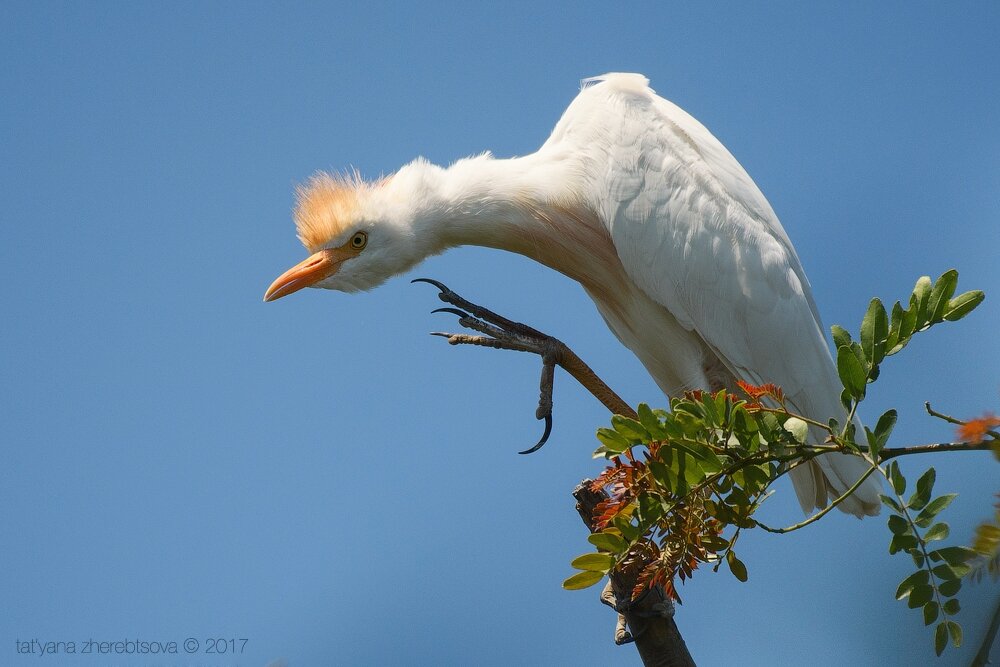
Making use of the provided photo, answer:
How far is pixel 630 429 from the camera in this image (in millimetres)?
1058

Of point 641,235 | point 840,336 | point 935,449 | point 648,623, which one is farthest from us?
point 641,235

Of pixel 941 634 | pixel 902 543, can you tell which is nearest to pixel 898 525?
pixel 902 543

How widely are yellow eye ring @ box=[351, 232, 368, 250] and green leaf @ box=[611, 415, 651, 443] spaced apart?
134cm

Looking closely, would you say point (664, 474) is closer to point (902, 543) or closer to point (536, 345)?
point (902, 543)

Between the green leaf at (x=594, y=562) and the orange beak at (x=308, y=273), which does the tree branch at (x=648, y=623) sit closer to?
the green leaf at (x=594, y=562)

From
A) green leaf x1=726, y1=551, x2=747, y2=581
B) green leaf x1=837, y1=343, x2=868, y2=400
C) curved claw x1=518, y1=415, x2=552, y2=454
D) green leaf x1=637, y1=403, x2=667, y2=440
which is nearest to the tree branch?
curved claw x1=518, y1=415, x2=552, y2=454

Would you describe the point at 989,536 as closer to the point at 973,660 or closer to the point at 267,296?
the point at 973,660

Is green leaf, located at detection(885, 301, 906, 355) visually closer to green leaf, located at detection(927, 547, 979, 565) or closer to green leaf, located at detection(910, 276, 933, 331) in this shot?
green leaf, located at detection(910, 276, 933, 331)

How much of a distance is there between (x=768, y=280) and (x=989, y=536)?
1.65m

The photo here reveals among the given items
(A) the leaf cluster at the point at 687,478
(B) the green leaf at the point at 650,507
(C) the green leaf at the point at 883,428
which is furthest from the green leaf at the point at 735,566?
(C) the green leaf at the point at 883,428

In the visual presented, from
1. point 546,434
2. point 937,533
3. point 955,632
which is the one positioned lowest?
point 955,632

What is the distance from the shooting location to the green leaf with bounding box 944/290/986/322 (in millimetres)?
977

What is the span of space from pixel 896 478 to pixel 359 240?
1580 millimetres

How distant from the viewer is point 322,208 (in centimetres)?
227
